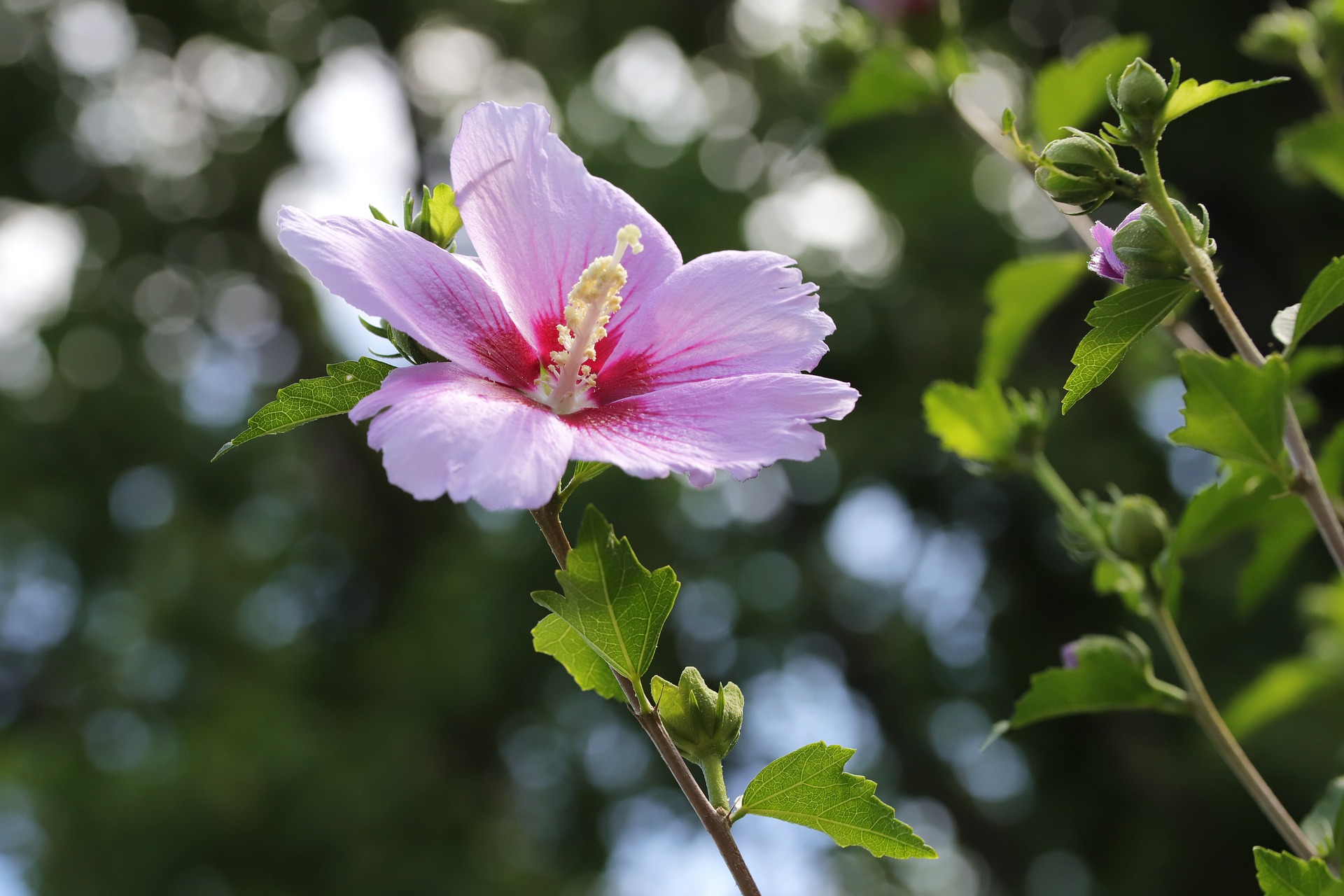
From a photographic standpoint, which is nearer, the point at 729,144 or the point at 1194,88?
the point at 1194,88

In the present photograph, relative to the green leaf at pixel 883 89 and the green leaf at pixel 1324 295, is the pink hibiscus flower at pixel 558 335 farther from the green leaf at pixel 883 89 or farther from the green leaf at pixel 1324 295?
the green leaf at pixel 883 89

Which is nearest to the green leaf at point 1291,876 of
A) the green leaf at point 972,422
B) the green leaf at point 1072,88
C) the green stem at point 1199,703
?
the green stem at point 1199,703

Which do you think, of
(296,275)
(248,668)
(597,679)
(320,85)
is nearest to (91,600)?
(248,668)

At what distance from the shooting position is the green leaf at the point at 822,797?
36 centimetres

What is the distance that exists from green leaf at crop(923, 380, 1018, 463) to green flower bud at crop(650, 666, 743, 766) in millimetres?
303

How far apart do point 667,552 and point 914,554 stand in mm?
930

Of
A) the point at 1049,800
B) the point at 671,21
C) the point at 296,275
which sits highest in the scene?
the point at 671,21

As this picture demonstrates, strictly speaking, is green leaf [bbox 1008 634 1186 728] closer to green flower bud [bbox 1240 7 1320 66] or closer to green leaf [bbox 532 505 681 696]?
green leaf [bbox 532 505 681 696]

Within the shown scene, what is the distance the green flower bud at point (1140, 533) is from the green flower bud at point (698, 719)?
0.27 m

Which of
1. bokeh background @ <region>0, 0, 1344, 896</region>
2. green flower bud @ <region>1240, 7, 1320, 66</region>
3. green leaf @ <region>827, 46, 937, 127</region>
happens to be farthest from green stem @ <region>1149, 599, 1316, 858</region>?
bokeh background @ <region>0, 0, 1344, 896</region>

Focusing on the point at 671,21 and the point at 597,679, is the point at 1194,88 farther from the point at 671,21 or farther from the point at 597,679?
the point at 671,21

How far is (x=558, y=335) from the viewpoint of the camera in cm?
43

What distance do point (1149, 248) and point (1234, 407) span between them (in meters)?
0.07

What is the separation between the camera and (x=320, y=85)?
15.6 ft
